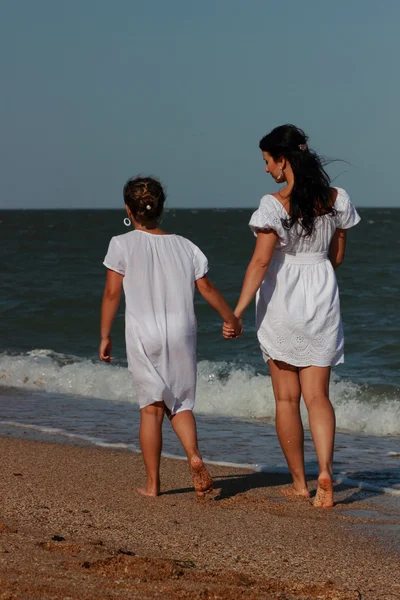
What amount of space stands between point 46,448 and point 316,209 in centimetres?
254

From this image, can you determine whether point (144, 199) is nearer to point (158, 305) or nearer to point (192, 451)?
point (158, 305)

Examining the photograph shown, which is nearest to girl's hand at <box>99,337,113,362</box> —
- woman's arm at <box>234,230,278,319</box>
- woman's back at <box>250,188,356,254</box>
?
woman's arm at <box>234,230,278,319</box>

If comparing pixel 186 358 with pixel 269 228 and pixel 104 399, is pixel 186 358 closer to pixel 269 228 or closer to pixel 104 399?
pixel 269 228

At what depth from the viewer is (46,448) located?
6078mm

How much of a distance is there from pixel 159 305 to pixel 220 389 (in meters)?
5.08

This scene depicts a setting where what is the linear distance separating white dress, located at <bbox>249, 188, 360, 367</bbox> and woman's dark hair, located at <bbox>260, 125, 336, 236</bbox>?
45mm

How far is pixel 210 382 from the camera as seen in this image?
10039mm

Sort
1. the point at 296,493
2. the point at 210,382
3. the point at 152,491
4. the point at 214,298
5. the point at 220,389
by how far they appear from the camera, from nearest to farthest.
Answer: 1. the point at 214,298
2. the point at 152,491
3. the point at 296,493
4. the point at 220,389
5. the point at 210,382

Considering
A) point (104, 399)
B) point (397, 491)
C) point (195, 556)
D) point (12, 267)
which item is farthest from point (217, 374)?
point (12, 267)

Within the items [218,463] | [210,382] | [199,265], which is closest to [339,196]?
[199,265]

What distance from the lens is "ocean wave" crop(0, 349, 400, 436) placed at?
826 cm

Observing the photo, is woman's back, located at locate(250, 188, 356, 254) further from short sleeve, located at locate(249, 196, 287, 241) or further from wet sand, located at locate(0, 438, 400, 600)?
wet sand, located at locate(0, 438, 400, 600)

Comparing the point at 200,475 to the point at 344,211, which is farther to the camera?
the point at 344,211

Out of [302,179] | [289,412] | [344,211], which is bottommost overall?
[289,412]
